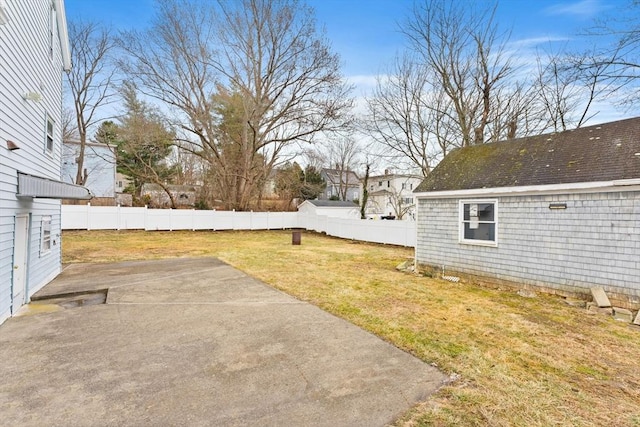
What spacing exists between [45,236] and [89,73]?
75.9 feet

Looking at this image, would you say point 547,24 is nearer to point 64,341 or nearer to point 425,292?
point 425,292

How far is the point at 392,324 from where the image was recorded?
16.7 ft

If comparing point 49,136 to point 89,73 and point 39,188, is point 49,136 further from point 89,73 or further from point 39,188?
point 89,73

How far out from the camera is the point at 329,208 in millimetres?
27609

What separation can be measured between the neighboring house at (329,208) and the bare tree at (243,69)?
549 centimetres

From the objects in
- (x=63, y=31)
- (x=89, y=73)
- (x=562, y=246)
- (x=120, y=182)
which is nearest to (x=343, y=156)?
(x=89, y=73)

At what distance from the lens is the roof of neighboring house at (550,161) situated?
6332mm

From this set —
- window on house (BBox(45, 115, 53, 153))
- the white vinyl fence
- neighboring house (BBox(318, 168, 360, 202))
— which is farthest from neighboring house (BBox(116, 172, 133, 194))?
window on house (BBox(45, 115, 53, 153))

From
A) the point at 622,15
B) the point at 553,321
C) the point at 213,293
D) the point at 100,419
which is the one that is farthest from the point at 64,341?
the point at 622,15

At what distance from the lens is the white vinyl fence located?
16125 millimetres

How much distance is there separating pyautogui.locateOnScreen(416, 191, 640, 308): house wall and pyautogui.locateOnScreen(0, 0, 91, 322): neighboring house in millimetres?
8976

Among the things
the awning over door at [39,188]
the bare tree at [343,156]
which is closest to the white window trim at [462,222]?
the awning over door at [39,188]

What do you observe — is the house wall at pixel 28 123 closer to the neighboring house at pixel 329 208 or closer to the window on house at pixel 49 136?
the window on house at pixel 49 136

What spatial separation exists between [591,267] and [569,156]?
247cm
